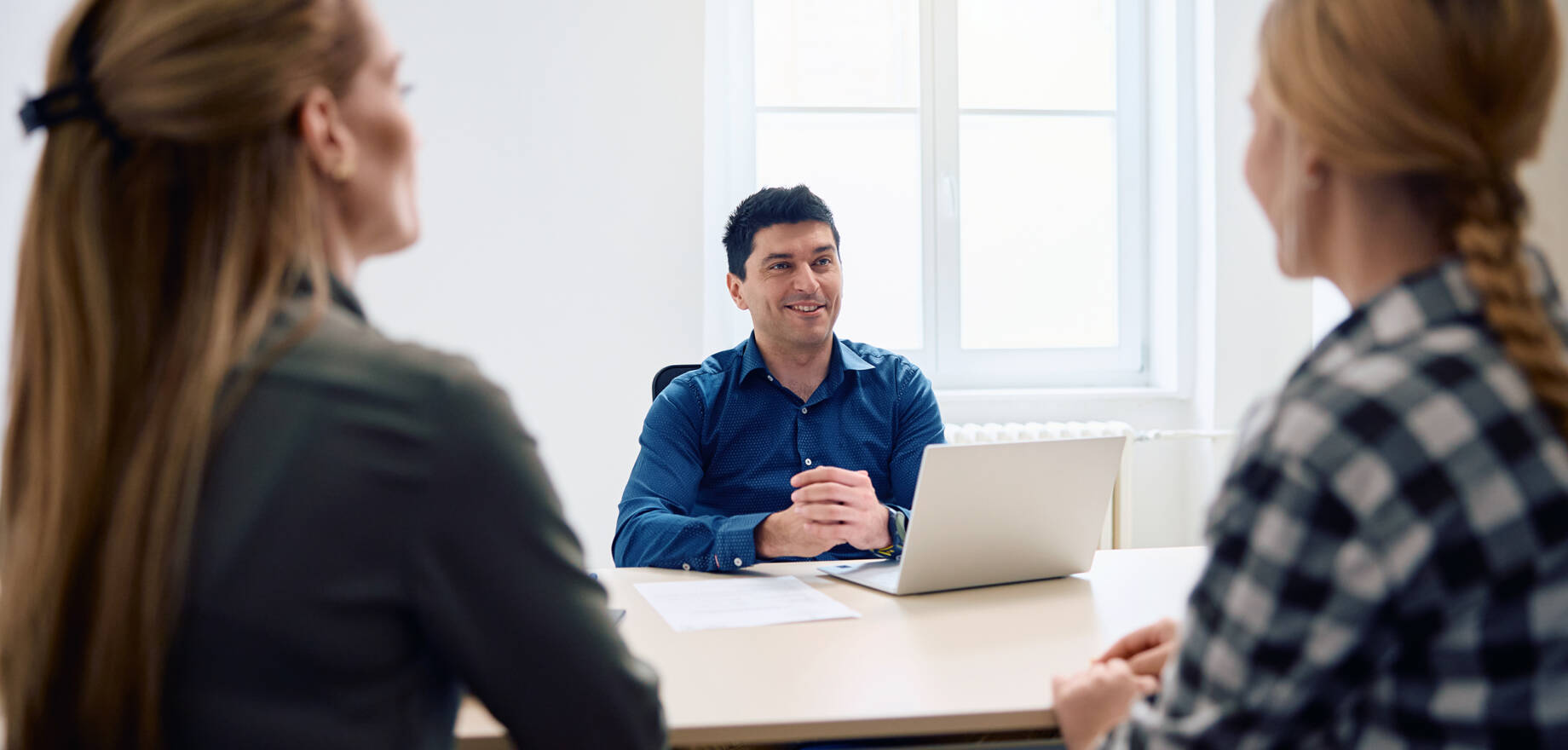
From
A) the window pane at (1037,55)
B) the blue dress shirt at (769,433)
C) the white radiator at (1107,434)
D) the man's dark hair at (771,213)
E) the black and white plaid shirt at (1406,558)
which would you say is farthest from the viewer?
the window pane at (1037,55)

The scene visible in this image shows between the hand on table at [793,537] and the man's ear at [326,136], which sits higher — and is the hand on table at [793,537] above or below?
below

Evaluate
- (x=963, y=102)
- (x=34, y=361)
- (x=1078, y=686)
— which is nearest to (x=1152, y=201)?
(x=963, y=102)

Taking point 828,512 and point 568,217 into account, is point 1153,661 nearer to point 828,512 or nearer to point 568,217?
point 828,512

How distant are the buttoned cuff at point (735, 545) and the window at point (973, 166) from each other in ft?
5.79

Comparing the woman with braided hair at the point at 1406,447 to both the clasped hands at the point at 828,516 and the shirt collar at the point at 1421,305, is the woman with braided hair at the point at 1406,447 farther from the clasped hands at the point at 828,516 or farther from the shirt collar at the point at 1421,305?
the clasped hands at the point at 828,516

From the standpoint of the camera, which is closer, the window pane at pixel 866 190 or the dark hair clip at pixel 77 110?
the dark hair clip at pixel 77 110

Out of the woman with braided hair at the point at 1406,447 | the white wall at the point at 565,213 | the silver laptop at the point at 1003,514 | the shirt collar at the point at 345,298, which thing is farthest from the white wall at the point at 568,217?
the woman with braided hair at the point at 1406,447

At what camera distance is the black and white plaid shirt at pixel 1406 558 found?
2.00 feet

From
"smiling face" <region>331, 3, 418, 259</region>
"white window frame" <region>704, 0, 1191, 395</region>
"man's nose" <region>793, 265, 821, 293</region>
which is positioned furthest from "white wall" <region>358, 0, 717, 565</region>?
"smiling face" <region>331, 3, 418, 259</region>

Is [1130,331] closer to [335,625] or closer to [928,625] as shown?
[928,625]

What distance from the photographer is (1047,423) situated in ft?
10.5

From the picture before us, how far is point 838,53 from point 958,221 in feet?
2.15

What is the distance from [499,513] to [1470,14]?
2.32ft

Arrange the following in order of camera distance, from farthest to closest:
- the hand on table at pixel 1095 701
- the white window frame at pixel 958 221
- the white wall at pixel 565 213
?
the white window frame at pixel 958 221
the white wall at pixel 565 213
the hand on table at pixel 1095 701
